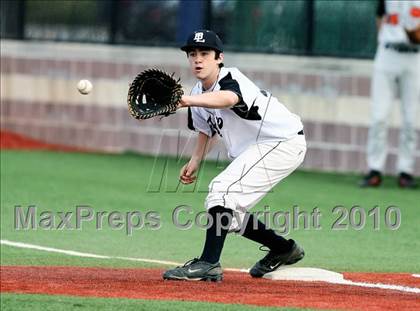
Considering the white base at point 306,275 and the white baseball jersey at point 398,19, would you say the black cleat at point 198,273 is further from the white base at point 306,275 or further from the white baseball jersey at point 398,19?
the white baseball jersey at point 398,19

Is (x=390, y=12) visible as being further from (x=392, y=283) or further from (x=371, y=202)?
(x=392, y=283)

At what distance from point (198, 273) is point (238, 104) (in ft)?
3.48

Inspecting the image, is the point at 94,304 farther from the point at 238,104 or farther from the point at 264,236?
the point at 264,236

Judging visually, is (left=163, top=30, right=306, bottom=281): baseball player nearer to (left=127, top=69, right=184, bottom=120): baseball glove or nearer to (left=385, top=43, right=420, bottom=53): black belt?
(left=127, top=69, right=184, bottom=120): baseball glove

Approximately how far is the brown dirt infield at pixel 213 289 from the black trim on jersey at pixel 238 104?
3.41 ft

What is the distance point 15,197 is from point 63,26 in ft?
18.5

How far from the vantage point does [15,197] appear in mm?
12414

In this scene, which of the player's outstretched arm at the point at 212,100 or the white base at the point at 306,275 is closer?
the player's outstretched arm at the point at 212,100

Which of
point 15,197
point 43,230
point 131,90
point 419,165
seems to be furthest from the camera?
point 419,165

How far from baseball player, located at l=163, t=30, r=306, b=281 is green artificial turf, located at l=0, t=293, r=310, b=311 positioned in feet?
3.21

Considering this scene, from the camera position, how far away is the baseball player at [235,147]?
299 inches

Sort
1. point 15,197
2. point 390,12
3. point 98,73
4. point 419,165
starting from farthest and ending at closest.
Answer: point 98,73, point 419,165, point 390,12, point 15,197

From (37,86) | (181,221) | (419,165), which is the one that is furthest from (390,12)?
(37,86)

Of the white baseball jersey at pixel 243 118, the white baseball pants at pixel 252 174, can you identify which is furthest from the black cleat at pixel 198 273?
the white baseball jersey at pixel 243 118
